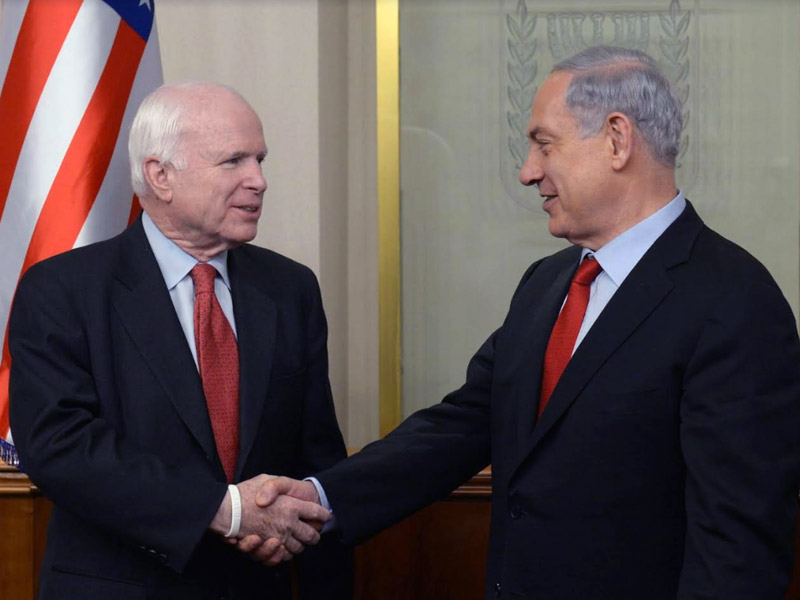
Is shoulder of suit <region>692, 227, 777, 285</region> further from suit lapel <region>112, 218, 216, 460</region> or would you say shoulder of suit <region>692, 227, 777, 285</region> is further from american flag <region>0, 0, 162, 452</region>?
american flag <region>0, 0, 162, 452</region>

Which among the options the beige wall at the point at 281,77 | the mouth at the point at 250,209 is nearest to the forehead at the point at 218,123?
the mouth at the point at 250,209

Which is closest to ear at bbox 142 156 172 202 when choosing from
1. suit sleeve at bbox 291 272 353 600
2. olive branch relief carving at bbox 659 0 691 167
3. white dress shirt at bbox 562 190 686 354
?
suit sleeve at bbox 291 272 353 600

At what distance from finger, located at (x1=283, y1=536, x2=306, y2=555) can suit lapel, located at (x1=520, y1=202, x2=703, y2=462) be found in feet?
1.97

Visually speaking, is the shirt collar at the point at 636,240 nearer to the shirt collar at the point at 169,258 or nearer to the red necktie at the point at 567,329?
the red necktie at the point at 567,329

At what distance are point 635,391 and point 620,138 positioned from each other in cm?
51

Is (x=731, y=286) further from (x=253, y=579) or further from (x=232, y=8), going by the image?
(x=232, y=8)

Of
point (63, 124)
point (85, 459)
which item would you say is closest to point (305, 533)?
point (85, 459)

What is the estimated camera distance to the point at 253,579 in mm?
2488

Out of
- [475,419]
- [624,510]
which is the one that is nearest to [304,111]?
[475,419]

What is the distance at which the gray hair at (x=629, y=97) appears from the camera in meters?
2.27

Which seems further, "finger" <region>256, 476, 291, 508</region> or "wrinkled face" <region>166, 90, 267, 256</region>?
"wrinkled face" <region>166, 90, 267, 256</region>

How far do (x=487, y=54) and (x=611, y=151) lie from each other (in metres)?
1.90

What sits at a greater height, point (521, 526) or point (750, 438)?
point (750, 438)

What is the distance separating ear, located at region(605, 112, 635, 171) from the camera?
2.26 metres
